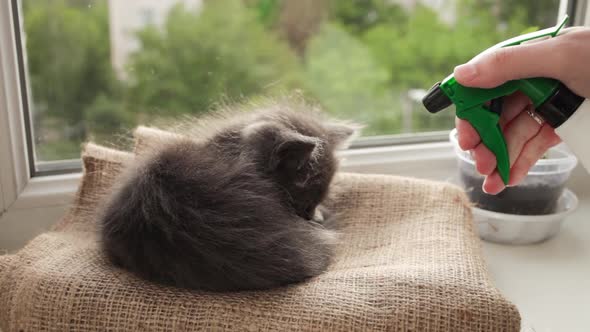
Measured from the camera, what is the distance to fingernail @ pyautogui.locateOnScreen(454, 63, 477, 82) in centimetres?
71

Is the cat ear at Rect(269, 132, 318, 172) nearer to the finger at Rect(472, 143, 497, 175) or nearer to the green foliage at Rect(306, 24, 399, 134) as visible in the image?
the finger at Rect(472, 143, 497, 175)

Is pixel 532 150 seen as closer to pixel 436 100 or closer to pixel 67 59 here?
pixel 436 100

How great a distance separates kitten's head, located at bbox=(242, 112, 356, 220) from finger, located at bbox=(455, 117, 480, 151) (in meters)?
0.20

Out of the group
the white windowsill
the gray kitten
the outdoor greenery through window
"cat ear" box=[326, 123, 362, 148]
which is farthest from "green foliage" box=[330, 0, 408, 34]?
the gray kitten

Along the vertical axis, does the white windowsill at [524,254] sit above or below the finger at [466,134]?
below

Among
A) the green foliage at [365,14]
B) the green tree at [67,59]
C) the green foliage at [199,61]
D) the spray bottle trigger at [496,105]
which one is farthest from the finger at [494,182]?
the green tree at [67,59]

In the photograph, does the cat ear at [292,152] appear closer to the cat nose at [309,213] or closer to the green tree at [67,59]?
the cat nose at [309,213]

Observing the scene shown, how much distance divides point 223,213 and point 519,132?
1.46 ft

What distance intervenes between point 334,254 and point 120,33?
28.4 inches

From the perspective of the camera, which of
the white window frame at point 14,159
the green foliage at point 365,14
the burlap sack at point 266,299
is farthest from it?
the green foliage at point 365,14

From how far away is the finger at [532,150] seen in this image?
2.77 ft

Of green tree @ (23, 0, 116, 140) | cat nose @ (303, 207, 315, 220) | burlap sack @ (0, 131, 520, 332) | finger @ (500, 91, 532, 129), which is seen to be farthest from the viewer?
green tree @ (23, 0, 116, 140)

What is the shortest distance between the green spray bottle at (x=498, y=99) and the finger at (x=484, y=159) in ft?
0.16

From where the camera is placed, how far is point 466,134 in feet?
2.62
